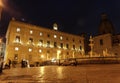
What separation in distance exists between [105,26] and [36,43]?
3670cm

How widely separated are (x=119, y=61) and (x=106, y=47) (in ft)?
106

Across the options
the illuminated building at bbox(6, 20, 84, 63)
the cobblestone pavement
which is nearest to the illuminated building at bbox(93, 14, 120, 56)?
the illuminated building at bbox(6, 20, 84, 63)

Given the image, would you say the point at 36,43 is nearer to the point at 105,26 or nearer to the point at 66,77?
the point at 105,26

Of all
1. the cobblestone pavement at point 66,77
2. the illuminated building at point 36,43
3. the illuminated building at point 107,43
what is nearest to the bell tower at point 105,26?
the illuminated building at point 107,43

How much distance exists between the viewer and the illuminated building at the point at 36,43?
4269 cm

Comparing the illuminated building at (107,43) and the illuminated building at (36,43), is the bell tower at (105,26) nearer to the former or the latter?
the illuminated building at (107,43)

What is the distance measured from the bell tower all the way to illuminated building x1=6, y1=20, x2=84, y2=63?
1765 cm

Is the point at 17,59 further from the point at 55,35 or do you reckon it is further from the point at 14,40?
the point at 55,35

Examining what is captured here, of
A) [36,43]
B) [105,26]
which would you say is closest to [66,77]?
[36,43]

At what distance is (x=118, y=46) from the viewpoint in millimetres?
50688

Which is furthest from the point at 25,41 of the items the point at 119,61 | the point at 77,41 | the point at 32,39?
the point at 119,61

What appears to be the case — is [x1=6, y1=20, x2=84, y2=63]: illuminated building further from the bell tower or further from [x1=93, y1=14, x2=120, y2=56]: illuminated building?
the bell tower

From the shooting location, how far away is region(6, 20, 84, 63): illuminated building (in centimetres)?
4269

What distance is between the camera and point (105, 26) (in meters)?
67.9
